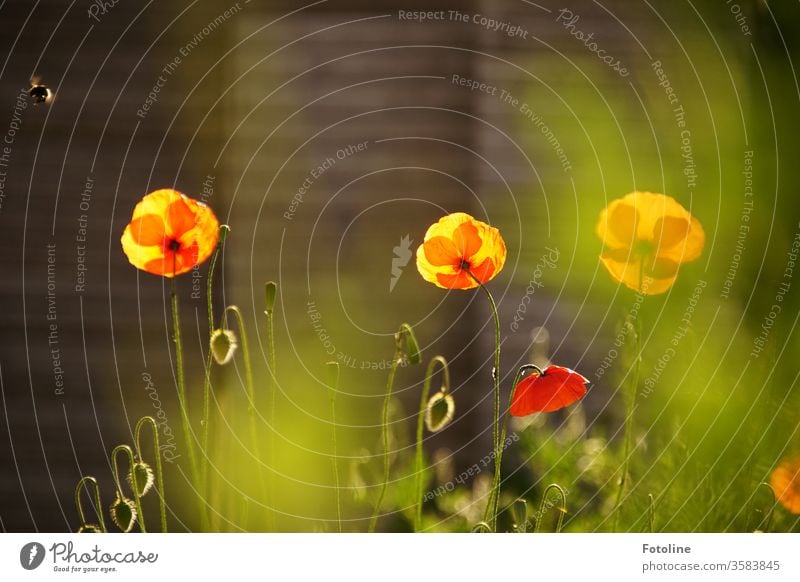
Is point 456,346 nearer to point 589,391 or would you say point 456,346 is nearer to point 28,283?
point 589,391

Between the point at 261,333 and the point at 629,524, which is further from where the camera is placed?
the point at 261,333

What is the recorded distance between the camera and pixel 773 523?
61 cm

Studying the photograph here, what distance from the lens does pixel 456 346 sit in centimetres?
73

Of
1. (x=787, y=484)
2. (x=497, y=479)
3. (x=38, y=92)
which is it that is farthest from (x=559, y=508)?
(x=38, y=92)

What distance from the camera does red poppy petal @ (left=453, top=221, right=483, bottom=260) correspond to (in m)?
0.57

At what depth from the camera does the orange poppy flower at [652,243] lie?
0.61 metres

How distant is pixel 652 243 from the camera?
0.60m

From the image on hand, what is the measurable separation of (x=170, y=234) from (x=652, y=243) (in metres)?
0.41

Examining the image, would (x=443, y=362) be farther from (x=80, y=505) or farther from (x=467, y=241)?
(x=80, y=505)

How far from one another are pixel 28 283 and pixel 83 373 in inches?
4.0
